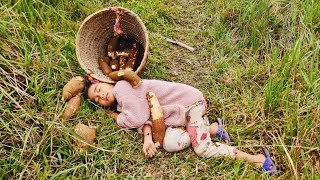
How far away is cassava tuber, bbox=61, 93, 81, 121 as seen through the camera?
2449 mm

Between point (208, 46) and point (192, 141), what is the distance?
44.9 inches

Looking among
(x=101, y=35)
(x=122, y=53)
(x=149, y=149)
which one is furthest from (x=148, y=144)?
(x=101, y=35)

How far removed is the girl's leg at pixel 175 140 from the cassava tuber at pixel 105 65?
711 mm

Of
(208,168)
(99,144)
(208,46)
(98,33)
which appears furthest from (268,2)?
(99,144)

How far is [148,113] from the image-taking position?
2498 millimetres

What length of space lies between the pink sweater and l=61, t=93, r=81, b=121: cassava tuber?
248 millimetres

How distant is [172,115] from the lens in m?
2.52

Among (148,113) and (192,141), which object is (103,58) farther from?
(192,141)

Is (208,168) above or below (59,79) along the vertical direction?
below

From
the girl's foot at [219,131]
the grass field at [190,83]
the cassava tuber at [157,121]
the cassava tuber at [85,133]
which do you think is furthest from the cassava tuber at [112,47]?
the girl's foot at [219,131]

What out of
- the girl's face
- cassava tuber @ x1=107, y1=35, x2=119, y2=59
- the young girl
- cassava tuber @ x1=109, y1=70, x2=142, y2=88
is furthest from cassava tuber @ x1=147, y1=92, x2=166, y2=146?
cassava tuber @ x1=107, y1=35, x2=119, y2=59

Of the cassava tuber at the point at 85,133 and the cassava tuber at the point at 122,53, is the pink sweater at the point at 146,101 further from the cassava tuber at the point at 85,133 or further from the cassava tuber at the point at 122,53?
the cassava tuber at the point at 122,53

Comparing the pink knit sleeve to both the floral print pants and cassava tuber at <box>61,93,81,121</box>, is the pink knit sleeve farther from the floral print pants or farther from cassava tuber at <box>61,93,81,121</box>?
cassava tuber at <box>61,93,81,121</box>

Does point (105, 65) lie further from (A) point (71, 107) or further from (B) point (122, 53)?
(A) point (71, 107)
